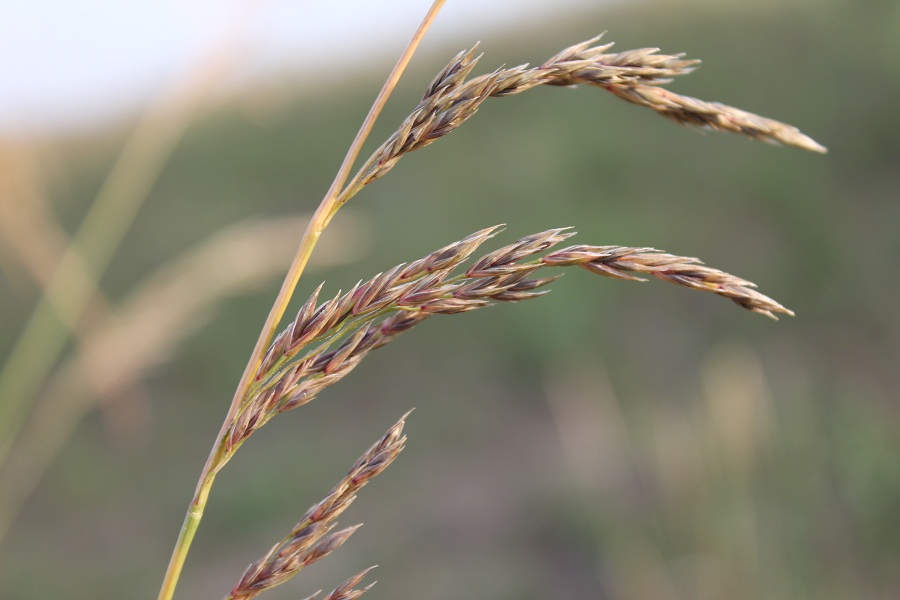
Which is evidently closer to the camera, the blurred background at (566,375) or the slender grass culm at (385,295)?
the slender grass culm at (385,295)

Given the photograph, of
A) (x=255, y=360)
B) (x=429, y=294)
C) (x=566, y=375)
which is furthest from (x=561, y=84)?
(x=566, y=375)

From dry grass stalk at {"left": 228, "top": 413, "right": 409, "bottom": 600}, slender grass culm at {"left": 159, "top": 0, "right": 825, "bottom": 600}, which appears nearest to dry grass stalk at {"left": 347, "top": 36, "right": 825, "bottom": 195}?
slender grass culm at {"left": 159, "top": 0, "right": 825, "bottom": 600}

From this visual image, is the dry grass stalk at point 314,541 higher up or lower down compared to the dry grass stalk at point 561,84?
lower down

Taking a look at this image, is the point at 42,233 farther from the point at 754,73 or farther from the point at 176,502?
the point at 754,73

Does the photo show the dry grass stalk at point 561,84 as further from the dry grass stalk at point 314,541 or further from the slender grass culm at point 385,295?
the dry grass stalk at point 314,541

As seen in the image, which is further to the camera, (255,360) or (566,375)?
(566,375)

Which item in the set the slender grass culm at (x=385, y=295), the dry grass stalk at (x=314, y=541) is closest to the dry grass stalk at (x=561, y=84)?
the slender grass culm at (x=385, y=295)

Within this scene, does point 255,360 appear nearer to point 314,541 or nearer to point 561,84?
point 314,541
